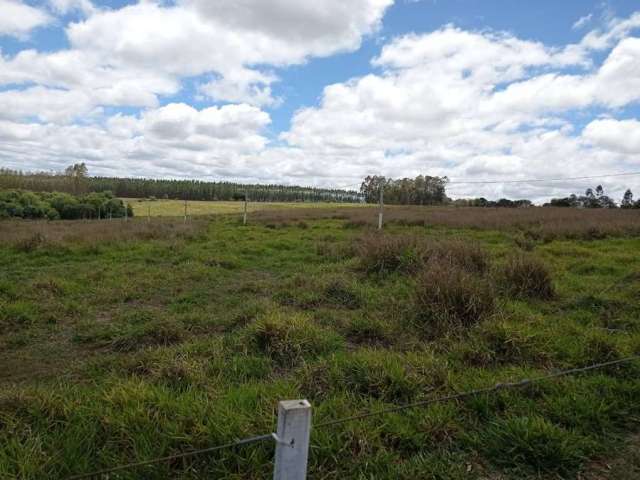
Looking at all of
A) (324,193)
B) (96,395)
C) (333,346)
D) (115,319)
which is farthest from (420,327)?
(324,193)

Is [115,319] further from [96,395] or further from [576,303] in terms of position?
[576,303]

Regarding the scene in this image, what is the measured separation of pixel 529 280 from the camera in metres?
6.68

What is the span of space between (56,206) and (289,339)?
179 feet

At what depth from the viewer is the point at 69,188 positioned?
72.1m

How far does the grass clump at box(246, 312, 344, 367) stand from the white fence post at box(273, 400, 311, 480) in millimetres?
2335

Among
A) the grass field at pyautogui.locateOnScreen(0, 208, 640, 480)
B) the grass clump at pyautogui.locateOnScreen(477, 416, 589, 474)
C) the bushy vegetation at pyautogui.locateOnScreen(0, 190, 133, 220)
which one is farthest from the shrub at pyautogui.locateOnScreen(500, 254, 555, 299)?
the bushy vegetation at pyautogui.locateOnScreen(0, 190, 133, 220)

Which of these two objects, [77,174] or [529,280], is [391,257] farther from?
[77,174]

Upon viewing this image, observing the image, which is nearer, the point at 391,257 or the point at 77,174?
the point at 391,257

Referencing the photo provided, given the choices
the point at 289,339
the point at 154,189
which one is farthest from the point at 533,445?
the point at 154,189

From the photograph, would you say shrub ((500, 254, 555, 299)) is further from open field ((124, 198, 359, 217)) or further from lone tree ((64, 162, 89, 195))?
lone tree ((64, 162, 89, 195))

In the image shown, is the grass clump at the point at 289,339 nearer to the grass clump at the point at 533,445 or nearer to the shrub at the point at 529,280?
the grass clump at the point at 533,445

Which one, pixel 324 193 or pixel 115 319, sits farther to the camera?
pixel 324 193

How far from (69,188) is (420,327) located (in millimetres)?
83847

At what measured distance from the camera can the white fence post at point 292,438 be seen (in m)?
1.70
